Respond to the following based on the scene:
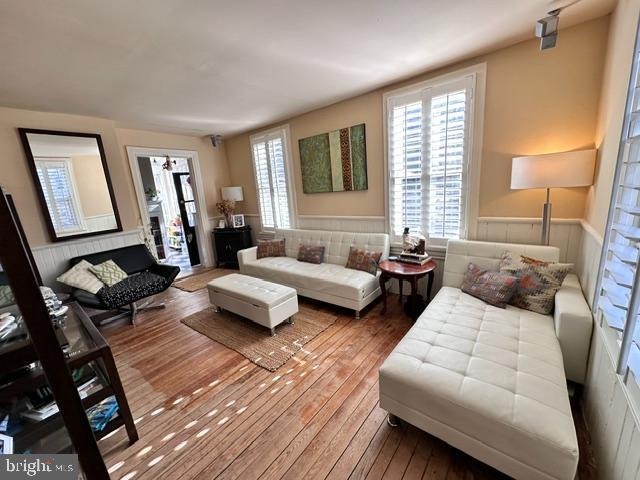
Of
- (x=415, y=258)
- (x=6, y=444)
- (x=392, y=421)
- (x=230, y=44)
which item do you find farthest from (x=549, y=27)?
(x=6, y=444)

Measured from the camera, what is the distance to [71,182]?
3299mm

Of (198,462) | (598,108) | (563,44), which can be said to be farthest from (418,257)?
(198,462)

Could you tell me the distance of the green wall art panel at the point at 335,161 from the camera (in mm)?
3346

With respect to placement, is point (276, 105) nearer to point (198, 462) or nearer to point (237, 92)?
point (237, 92)

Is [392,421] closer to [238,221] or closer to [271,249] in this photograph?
[271,249]

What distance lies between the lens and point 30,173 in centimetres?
303

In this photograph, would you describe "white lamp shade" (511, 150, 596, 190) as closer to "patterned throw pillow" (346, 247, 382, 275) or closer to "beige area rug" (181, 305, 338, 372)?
"patterned throw pillow" (346, 247, 382, 275)

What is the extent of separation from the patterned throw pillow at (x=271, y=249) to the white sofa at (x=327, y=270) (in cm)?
8

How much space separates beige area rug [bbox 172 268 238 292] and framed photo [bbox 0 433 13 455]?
3.10 meters

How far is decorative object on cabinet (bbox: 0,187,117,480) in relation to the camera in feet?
2.07

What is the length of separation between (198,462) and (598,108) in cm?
368

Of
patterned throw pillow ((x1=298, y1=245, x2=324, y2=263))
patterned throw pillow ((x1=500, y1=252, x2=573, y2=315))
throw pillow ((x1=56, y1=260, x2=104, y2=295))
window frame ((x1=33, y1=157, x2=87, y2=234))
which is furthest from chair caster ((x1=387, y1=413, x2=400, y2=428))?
window frame ((x1=33, y1=157, x2=87, y2=234))

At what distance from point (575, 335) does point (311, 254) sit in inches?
105

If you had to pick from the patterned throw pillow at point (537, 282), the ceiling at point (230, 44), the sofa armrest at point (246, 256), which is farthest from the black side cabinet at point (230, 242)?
the patterned throw pillow at point (537, 282)
